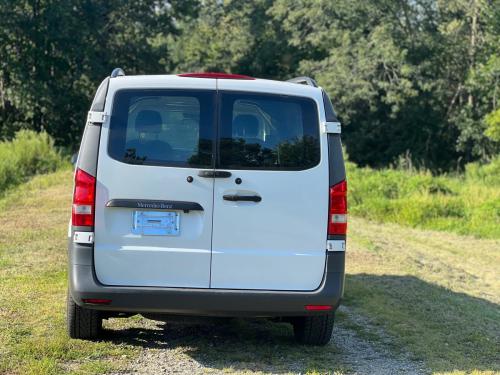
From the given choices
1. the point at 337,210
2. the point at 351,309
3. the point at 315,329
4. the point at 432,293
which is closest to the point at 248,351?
the point at 315,329

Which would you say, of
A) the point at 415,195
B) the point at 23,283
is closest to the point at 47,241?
the point at 23,283

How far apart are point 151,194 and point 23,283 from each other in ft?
10.2

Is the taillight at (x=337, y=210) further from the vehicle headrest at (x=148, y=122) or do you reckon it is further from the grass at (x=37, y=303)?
the grass at (x=37, y=303)

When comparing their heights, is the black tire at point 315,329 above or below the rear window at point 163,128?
below

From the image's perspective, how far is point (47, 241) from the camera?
9977mm

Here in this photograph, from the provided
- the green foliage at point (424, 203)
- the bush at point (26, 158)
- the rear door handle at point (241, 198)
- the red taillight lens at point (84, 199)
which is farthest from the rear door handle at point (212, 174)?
the bush at point (26, 158)

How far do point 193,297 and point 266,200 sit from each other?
2.72 ft

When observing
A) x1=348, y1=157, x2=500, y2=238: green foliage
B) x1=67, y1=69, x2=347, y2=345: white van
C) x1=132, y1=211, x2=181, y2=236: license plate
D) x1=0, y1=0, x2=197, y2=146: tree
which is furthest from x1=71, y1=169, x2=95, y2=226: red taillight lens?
x1=0, y1=0, x2=197, y2=146: tree

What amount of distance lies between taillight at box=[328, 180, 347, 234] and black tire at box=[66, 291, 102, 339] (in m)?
1.88

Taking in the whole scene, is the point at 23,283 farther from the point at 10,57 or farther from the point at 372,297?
the point at 10,57

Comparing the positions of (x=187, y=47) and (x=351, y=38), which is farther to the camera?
(x=187, y=47)

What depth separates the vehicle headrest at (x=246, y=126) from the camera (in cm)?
522

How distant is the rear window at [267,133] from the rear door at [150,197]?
0.19m

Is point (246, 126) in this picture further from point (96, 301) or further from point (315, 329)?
point (315, 329)
